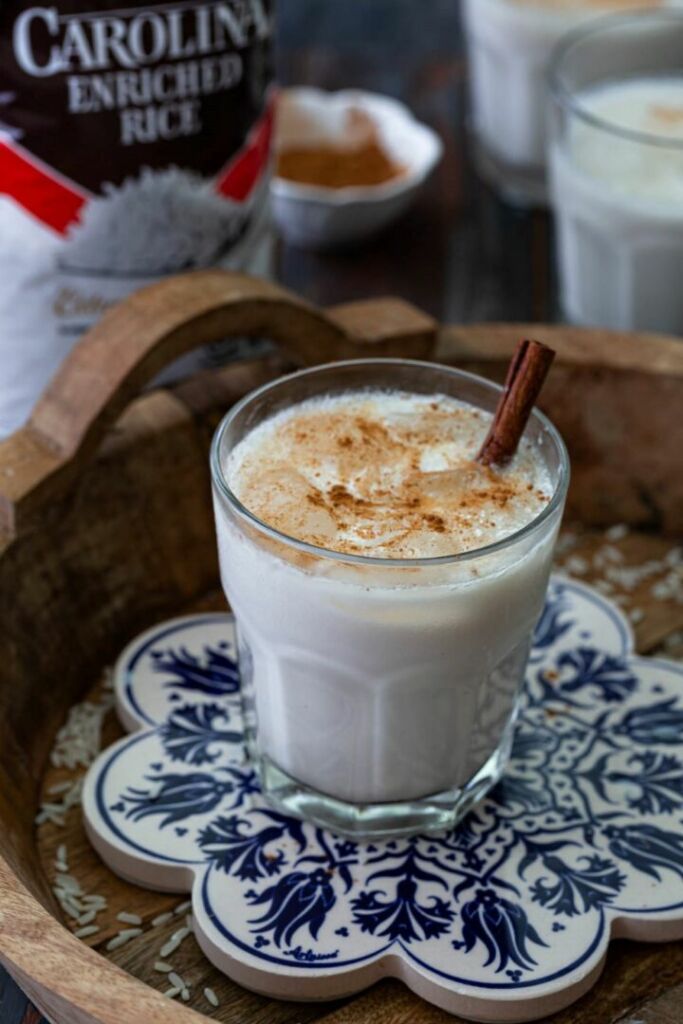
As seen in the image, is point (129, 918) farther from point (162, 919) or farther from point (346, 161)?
point (346, 161)

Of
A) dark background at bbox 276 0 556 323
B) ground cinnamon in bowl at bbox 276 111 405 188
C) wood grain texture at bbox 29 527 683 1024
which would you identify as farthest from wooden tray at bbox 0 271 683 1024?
ground cinnamon in bowl at bbox 276 111 405 188

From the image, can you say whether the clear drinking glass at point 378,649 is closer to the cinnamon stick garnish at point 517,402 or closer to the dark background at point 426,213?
the cinnamon stick garnish at point 517,402

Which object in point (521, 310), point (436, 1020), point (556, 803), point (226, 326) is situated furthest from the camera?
point (521, 310)

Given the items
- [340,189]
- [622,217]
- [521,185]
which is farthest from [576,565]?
[521,185]

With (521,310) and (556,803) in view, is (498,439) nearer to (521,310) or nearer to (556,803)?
(556,803)

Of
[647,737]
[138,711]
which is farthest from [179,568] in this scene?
[647,737]

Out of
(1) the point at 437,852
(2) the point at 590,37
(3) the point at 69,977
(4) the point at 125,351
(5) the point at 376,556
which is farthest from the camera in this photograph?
(2) the point at 590,37

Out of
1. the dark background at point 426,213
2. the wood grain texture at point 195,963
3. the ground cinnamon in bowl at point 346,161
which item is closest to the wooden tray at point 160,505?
the wood grain texture at point 195,963
